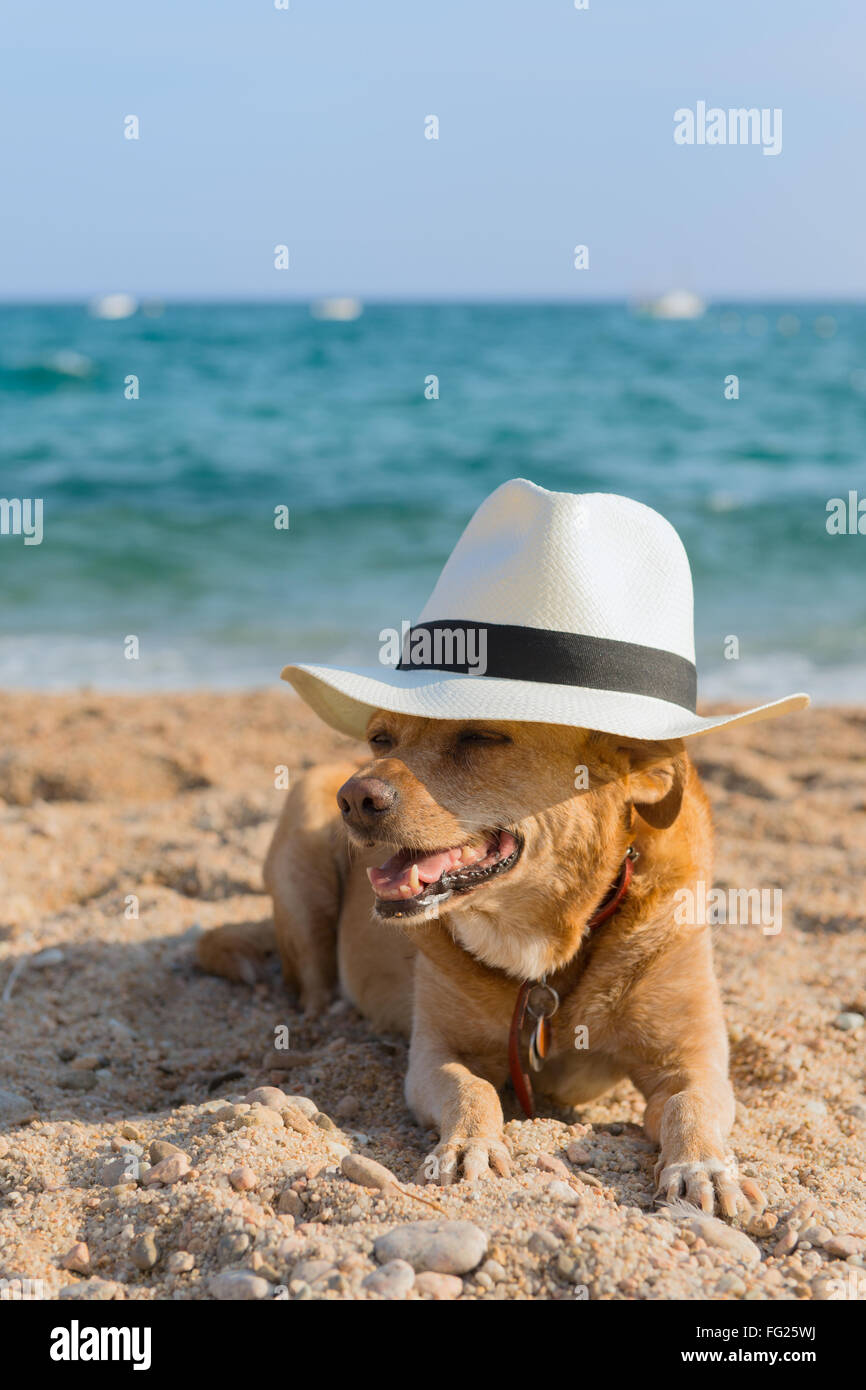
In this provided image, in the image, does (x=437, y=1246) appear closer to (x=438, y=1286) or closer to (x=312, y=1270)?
(x=438, y=1286)

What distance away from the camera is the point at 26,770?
6520mm

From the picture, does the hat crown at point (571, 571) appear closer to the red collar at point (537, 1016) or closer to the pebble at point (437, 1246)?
the red collar at point (537, 1016)

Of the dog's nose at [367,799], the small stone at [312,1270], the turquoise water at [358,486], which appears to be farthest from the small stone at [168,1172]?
the turquoise water at [358,486]

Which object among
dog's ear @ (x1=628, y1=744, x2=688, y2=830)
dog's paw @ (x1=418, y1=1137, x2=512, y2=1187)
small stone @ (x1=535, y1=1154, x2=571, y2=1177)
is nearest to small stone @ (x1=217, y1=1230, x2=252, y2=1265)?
dog's paw @ (x1=418, y1=1137, x2=512, y2=1187)

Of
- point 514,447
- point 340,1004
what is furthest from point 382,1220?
point 514,447

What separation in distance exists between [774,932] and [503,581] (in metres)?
2.33

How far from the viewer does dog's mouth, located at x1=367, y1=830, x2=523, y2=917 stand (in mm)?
2959

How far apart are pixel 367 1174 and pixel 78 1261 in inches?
23.6

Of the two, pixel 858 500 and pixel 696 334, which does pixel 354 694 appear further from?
pixel 696 334

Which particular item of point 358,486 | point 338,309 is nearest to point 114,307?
point 338,309

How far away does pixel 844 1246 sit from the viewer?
2.57 meters

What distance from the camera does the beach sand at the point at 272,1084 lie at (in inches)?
97.5

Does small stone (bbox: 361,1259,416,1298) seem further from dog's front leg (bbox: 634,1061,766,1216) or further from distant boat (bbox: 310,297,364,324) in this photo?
distant boat (bbox: 310,297,364,324)

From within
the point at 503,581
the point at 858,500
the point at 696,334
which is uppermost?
the point at 696,334
